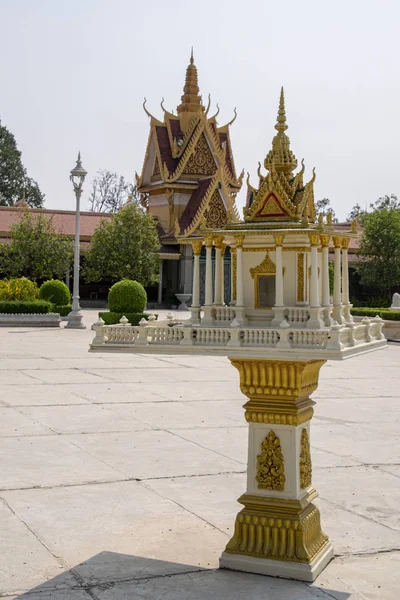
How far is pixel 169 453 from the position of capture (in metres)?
11.7

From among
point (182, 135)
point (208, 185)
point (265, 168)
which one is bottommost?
point (265, 168)

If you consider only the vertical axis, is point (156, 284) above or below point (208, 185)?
below

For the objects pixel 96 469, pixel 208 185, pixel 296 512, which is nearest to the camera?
pixel 296 512

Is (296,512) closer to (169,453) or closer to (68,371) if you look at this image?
(169,453)

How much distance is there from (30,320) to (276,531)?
31282 mm

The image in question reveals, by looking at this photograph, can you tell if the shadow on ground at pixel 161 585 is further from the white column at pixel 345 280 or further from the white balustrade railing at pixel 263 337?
the white column at pixel 345 280

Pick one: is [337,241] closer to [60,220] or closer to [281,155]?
[281,155]

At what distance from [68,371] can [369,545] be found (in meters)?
13.6

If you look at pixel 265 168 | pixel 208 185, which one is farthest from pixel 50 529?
pixel 208 185

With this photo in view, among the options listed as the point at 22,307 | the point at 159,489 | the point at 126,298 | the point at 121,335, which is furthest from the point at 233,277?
the point at 22,307

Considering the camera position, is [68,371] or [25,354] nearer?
[68,371]

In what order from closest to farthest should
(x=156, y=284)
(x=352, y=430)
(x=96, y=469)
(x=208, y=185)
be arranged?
(x=96, y=469) → (x=352, y=430) → (x=208, y=185) → (x=156, y=284)

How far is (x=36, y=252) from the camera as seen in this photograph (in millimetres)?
45625

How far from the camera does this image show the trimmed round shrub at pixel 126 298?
34812mm
